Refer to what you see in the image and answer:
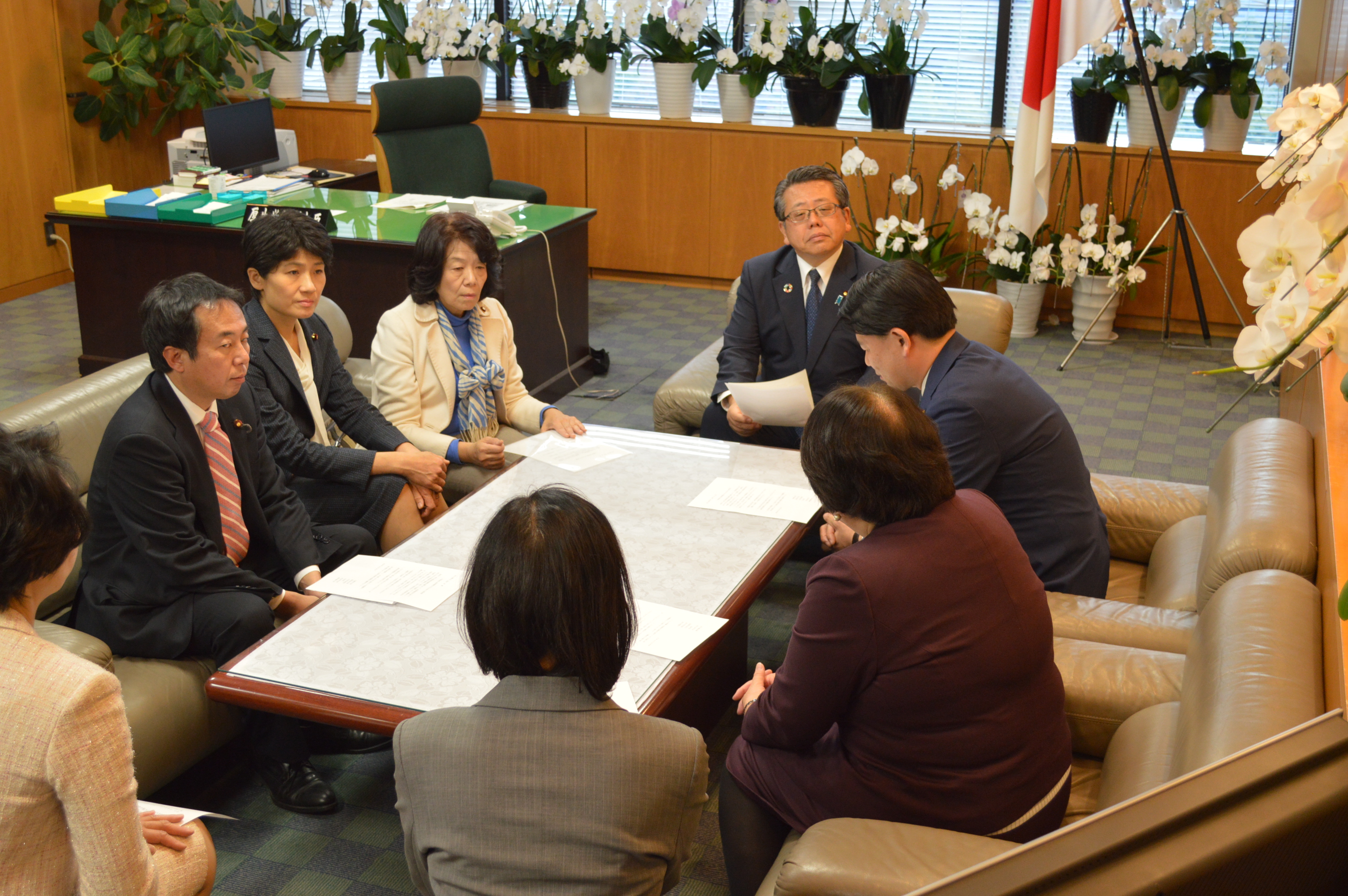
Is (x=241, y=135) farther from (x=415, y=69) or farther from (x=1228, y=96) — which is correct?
(x=1228, y=96)

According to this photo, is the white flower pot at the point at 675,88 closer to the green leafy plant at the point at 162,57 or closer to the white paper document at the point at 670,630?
the green leafy plant at the point at 162,57

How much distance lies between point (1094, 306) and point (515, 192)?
3.04 metres

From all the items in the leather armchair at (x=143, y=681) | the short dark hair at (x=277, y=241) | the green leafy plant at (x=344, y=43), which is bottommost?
the leather armchair at (x=143, y=681)

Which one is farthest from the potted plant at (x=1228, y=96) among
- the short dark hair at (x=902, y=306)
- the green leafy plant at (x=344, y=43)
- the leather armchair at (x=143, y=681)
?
the leather armchair at (x=143, y=681)

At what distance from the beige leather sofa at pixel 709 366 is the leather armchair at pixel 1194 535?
0.79 m

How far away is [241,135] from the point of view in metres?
5.83

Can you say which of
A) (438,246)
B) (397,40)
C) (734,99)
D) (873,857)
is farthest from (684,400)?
(397,40)

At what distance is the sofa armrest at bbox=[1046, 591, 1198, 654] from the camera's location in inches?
92.1

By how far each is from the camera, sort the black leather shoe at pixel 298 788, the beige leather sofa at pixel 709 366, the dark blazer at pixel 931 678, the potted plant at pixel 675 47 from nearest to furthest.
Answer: the dark blazer at pixel 931 678, the black leather shoe at pixel 298 788, the beige leather sofa at pixel 709 366, the potted plant at pixel 675 47

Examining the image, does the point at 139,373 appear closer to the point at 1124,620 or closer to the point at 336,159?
the point at 1124,620

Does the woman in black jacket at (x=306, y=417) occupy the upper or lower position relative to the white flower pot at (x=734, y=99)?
lower

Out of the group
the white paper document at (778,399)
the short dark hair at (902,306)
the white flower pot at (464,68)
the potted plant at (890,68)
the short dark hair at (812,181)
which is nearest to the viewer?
the short dark hair at (902,306)

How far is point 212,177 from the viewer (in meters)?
5.38

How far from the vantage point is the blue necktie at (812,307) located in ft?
11.9
